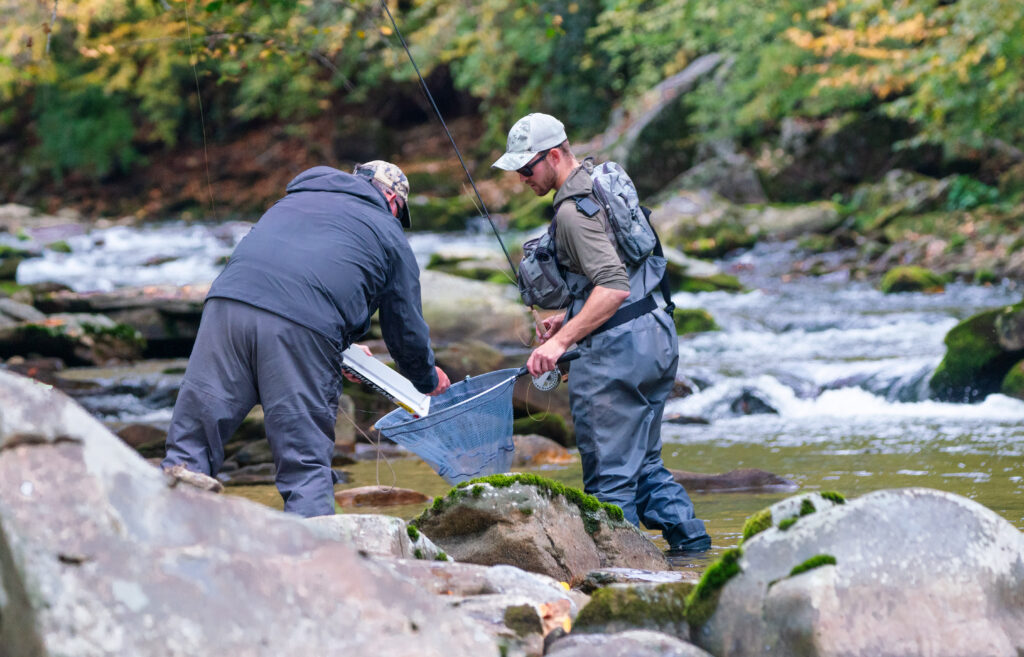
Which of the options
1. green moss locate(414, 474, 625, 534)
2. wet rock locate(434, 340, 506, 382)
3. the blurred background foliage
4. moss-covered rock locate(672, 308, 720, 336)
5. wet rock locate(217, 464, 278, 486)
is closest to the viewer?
green moss locate(414, 474, 625, 534)

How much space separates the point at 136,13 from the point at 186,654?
95.2ft

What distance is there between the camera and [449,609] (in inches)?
103

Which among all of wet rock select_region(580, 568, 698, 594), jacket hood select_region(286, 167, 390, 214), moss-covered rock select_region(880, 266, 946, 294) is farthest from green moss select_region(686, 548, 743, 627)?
moss-covered rock select_region(880, 266, 946, 294)

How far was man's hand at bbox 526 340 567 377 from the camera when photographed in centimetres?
430

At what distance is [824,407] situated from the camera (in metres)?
9.02

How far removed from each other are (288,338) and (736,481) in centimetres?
310

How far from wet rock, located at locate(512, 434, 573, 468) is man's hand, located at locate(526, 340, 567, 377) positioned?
2.93 meters

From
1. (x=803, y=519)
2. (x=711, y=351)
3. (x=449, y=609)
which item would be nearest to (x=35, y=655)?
(x=449, y=609)

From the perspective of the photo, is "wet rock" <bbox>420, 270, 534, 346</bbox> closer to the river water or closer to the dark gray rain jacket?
the river water

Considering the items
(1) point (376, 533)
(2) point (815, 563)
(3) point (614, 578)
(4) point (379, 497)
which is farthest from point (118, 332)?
(2) point (815, 563)

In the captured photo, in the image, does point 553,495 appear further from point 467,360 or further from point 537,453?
point 467,360

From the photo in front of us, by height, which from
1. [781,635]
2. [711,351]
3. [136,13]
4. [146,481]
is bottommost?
[711,351]

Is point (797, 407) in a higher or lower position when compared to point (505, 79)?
lower

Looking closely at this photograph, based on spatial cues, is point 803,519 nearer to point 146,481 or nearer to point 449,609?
point 449,609
